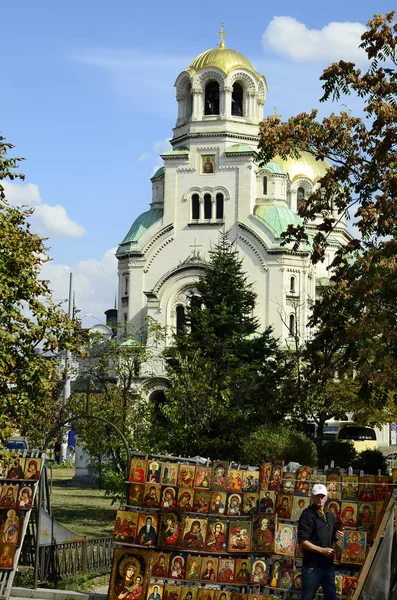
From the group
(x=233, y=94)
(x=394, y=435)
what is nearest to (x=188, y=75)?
(x=233, y=94)

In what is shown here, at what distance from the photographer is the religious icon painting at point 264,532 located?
1327cm

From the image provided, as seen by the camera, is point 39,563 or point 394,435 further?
point 394,435

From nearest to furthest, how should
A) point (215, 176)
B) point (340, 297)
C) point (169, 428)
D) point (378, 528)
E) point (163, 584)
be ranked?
1. point (378, 528)
2. point (163, 584)
3. point (340, 297)
4. point (169, 428)
5. point (215, 176)

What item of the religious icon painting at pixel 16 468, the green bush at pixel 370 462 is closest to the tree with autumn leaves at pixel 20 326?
the religious icon painting at pixel 16 468

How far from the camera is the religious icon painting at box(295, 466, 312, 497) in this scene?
531 inches

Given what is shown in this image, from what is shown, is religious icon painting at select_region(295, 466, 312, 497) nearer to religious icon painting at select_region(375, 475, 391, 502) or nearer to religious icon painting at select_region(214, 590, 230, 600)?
religious icon painting at select_region(375, 475, 391, 502)

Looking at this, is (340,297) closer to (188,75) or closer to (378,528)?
(378,528)

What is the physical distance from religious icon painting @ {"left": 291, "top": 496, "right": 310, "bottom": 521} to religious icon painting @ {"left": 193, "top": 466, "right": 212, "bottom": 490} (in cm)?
109

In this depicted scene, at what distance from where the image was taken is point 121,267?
66.3 m

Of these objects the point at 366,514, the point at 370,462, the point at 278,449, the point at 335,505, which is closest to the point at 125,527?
the point at 335,505

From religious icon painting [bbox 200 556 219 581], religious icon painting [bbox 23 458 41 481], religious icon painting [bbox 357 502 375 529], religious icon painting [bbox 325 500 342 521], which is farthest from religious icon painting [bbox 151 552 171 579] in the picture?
religious icon painting [bbox 357 502 375 529]

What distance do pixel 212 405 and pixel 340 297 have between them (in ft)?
34.3

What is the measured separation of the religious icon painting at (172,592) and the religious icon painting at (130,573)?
0.28 metres

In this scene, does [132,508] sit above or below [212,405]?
below
